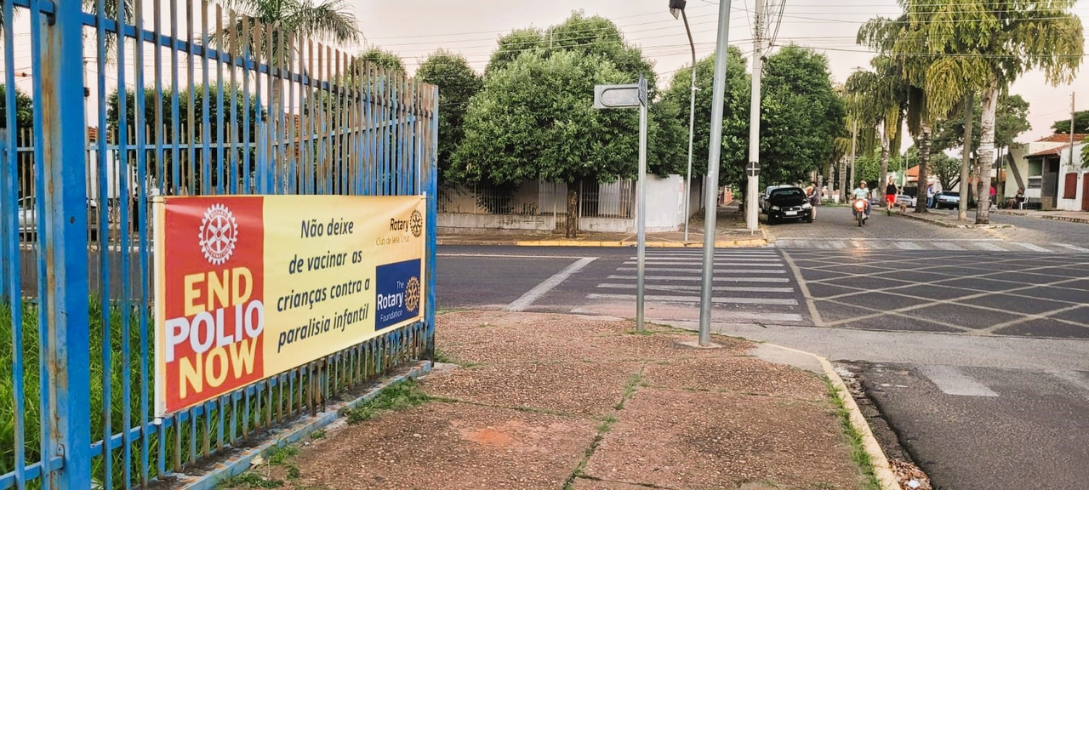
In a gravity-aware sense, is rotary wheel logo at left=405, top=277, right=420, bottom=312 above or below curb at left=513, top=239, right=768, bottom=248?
below

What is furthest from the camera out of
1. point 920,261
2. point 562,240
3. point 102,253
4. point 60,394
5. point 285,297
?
point 562,240

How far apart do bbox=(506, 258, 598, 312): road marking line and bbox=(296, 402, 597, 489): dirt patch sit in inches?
246

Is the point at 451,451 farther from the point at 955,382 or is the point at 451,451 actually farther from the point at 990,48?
the point at 990,48

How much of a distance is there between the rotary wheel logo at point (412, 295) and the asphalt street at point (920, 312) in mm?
3634

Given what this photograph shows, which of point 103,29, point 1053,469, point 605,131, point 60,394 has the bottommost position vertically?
point 1053,469

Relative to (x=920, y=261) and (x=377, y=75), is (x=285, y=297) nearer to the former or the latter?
(x=377, y=75)

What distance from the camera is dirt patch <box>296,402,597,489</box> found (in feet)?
17.2

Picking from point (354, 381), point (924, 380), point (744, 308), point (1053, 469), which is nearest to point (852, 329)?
point (744, 308)

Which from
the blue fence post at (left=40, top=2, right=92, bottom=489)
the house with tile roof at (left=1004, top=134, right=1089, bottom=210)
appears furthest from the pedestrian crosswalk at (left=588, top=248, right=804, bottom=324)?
the house with tile roof at (left=1004, top=134, right=1089, bottom=210)

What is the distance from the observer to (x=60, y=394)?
393cm

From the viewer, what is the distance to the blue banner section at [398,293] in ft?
22.5

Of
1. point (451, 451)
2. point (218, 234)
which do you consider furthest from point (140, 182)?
point (451, 451)

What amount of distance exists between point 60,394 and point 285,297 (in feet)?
5.42

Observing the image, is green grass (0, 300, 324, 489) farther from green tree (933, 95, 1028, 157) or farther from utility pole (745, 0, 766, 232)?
green tree (933, 95, 1028, 157)
